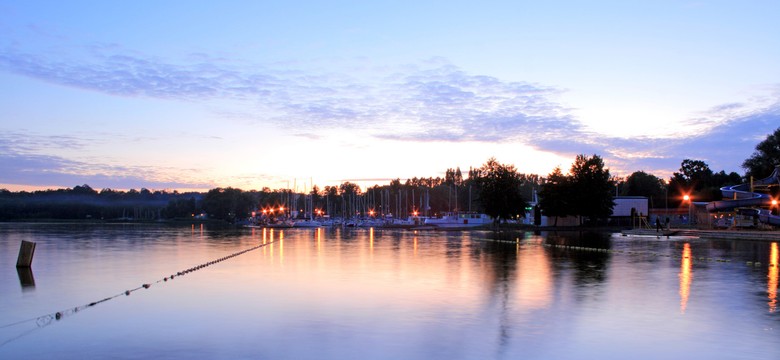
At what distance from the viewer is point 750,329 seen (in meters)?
12.8

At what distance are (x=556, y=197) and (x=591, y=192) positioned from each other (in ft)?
14.5

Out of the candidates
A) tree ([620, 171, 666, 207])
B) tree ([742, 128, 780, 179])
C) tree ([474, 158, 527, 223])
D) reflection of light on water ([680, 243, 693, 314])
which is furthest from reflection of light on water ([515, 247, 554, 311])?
tree ([620, 171, 666, 207])

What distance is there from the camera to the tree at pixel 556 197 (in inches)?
3290

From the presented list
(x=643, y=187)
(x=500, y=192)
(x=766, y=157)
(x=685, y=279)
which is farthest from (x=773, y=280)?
(x=643, y=187)

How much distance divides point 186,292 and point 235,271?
21.2ft

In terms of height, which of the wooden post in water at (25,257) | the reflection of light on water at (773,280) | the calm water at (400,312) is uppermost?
the wooden post in water at (25,257)

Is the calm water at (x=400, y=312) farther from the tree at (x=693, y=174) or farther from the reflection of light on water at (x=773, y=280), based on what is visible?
the tree at (x=693, y=174)

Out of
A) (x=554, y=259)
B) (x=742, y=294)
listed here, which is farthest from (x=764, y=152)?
(x=742, y=294)

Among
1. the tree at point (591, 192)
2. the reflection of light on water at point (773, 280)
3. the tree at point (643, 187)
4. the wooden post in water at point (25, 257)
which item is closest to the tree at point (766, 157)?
the tree at point (591, 192)

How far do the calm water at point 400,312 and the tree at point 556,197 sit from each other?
56.7 meters

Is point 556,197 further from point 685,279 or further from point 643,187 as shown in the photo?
point 685,279

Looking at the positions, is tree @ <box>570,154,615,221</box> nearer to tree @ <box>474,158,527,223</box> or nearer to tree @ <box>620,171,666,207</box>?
tree @ <box>474,158,527,223</box>

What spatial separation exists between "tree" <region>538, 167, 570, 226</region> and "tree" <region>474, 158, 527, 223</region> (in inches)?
144

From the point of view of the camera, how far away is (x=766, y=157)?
88.6 meters
